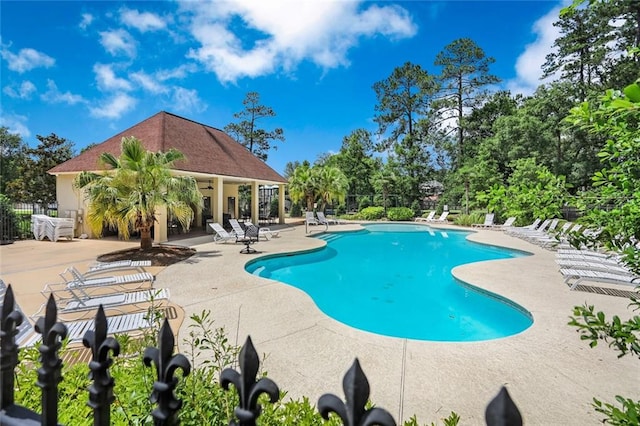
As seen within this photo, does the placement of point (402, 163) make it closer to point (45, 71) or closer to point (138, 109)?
point (138, 109)

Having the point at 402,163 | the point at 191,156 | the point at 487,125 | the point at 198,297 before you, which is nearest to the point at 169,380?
the point at 198,297

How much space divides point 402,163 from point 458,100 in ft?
30.4

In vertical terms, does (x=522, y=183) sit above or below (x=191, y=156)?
below

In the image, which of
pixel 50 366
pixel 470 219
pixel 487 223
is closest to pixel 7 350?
pixel 50 366

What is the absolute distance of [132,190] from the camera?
11336 millimetres

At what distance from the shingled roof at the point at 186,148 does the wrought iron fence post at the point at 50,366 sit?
14572mm

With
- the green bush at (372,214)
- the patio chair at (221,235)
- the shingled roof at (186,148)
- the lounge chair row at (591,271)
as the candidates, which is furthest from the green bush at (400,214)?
the lounge chair row at (591,271)

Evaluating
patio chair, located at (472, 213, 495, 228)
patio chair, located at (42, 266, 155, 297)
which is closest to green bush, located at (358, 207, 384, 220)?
patio chair, located at (472, 213, 495, 228)

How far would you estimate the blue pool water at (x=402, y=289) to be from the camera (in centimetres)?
699

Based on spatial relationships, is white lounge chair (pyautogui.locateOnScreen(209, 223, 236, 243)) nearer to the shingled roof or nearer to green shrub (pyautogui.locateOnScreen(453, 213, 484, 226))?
the shingled roof

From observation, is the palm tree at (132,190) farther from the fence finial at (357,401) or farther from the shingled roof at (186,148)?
the fence finial at (357,401)

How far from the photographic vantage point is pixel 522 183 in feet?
7.98

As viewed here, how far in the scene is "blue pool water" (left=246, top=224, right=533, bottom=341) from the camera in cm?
699

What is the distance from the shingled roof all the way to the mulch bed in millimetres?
4594
